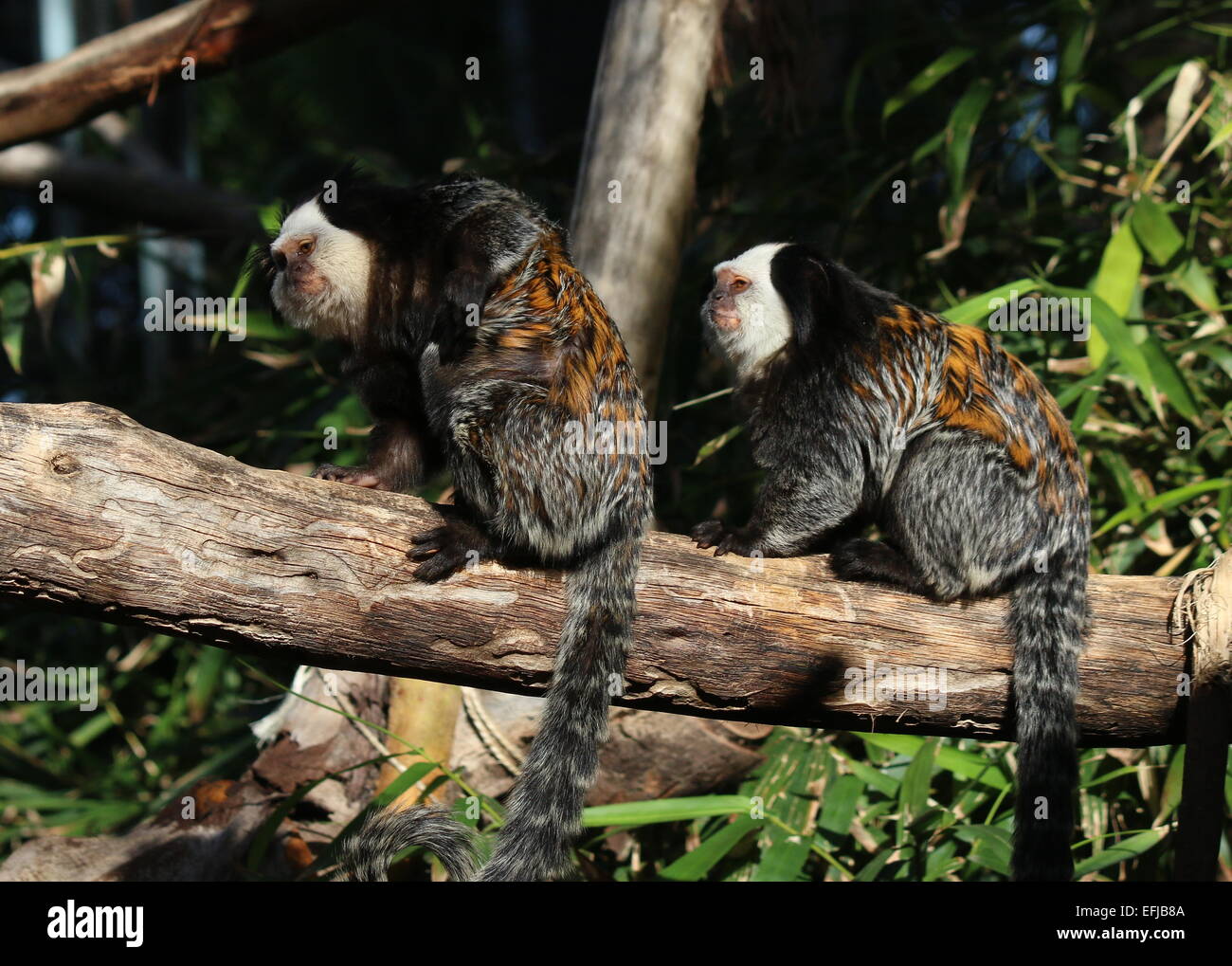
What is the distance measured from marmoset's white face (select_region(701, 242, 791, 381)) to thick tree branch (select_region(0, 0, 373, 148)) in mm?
2486

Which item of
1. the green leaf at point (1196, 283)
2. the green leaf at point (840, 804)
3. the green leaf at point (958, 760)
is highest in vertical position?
the green leaf at point (1196, 283)

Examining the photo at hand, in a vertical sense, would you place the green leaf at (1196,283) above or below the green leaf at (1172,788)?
above

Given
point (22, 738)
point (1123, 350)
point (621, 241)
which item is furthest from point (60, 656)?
point (1123, 350)

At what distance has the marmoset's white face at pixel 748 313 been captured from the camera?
11.1 feet

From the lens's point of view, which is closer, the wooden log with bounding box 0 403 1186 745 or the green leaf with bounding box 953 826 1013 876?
the wooden log with bounding box 0 403 1186 745

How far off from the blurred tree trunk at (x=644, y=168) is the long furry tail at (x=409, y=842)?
1.80 meters

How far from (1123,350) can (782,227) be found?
6.17 ft

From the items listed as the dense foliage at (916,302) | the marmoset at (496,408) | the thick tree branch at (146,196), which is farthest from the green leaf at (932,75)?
the thick tree branch at (146,196)

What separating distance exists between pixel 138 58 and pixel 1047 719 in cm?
441

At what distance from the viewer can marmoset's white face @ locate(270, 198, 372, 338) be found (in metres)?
3.19

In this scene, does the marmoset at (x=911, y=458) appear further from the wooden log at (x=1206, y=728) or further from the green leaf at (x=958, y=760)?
the green leaf at (x=958, y=760)

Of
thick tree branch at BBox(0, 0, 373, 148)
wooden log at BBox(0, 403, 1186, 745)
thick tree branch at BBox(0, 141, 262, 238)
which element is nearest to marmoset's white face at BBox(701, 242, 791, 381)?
wooden log at BBox(0, 403, 1186, 745)

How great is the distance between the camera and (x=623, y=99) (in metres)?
3.98

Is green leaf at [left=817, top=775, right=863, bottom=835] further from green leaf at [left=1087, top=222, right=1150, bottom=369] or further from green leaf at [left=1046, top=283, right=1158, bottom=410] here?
green leaf at [left=1087, top=222, right=1150, bottom=369]
